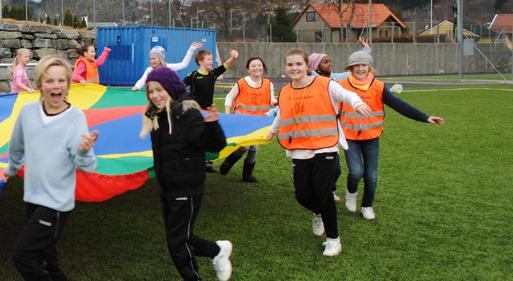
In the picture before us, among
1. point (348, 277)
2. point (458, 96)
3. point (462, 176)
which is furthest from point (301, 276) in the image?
point (458, 96)

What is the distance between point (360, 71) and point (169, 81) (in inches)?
83.4

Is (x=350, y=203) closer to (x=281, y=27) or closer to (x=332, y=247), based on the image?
(x=332, y=247)

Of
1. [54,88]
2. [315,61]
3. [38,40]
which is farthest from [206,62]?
[38,40]

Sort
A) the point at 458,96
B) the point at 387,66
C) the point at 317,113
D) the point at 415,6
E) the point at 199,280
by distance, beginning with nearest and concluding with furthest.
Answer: the point at 199,280 → the point at 317,113 → the point at 458,96 → the point at 387,66 → the point at 415,6

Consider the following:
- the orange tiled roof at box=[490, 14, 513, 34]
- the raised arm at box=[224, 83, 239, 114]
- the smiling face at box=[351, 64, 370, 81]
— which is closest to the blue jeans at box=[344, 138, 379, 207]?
the smiling face at box=[351, 64, 370, 81]

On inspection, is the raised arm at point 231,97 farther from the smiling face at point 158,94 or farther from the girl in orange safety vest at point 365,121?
the smiling face at point 158,94

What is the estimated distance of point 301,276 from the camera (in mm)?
4004

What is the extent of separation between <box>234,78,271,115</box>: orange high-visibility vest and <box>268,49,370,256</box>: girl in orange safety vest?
6.73ft

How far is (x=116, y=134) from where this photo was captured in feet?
17.3

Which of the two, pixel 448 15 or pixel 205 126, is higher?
pixel 448 15

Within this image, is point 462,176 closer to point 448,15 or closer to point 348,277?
point 348,277

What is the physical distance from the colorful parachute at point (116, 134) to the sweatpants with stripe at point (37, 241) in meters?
0.62

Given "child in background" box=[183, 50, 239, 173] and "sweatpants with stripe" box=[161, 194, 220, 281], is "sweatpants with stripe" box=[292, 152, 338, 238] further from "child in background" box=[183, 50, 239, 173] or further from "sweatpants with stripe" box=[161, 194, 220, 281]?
"child in background" box=[183, 50, 239, 173]

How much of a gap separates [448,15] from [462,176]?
8206 centimetres
